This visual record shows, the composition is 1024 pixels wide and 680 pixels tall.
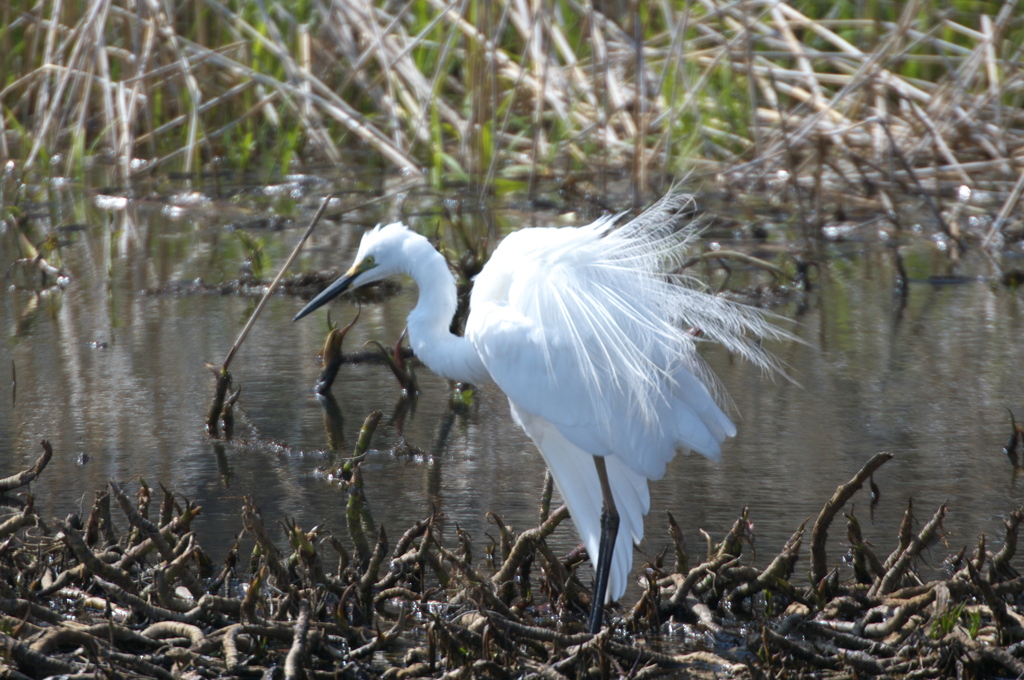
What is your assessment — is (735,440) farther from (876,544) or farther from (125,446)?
(125,446)

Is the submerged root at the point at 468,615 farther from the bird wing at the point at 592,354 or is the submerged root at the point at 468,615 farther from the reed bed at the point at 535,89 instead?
the reed bed at the point at 535,89

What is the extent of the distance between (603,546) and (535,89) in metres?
5.08

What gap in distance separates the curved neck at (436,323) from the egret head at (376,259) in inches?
1.7

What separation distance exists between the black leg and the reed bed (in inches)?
139

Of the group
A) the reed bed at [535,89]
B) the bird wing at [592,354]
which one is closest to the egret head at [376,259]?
the bird wing at [592,354]

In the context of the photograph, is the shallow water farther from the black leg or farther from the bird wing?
the bird wing

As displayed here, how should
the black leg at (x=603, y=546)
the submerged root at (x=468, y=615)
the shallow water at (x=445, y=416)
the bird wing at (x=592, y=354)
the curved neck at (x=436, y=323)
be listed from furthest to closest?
the shallow water at (x=445, y=416), the curved neck at (x=436, y=323), the bird wing at (x=592, y=354), the black leg at (x=603, y=546), the submerged root at (x=468, y=615)

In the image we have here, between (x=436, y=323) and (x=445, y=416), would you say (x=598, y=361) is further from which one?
(x=445, y=416)

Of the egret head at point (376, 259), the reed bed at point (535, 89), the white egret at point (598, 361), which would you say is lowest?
the white egret at point (598, 361)

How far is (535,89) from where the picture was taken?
7.27 m

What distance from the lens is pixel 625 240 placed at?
116 inches

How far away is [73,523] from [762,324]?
1626mm

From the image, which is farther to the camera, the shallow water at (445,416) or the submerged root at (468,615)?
the shallow water at (445,416)

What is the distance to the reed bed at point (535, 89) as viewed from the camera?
6516 millimetres
